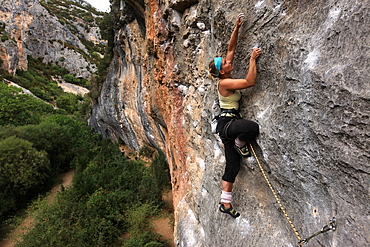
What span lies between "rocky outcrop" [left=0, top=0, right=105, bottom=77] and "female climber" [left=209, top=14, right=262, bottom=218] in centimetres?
3765

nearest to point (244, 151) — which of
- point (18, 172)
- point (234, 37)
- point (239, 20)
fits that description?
point (234, 37)

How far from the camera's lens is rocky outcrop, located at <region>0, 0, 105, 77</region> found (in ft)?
102

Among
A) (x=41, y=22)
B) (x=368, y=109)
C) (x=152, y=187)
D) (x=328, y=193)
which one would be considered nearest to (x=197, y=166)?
(x=328, y=193)

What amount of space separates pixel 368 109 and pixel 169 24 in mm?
4333

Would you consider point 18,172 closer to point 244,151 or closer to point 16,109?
point 16,109

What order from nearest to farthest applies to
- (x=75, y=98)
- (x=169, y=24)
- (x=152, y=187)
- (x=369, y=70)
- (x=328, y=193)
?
(x=369, y=70), (x=328, y=193), (x=169, y=24), (x=152, y=187), (x=75, y=98)

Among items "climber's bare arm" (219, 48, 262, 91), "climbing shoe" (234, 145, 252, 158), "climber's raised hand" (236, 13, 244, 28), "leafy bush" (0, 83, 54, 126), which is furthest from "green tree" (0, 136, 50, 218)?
"climber's raised hand" (236, 13, 244, 28)

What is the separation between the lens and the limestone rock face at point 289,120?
1.52 metres

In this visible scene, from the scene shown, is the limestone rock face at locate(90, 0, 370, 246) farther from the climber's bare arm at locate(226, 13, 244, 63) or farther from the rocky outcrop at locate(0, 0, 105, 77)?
the rocky outcrop at locate(0, 0, 105, 77)

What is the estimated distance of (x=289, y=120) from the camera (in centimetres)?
201

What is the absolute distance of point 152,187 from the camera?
10492mm

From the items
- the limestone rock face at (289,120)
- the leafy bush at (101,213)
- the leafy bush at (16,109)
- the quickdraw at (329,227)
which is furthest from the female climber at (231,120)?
the leafy bush at (16,109)

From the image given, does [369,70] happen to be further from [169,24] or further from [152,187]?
[152,187]

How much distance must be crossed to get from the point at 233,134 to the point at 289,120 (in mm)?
667
